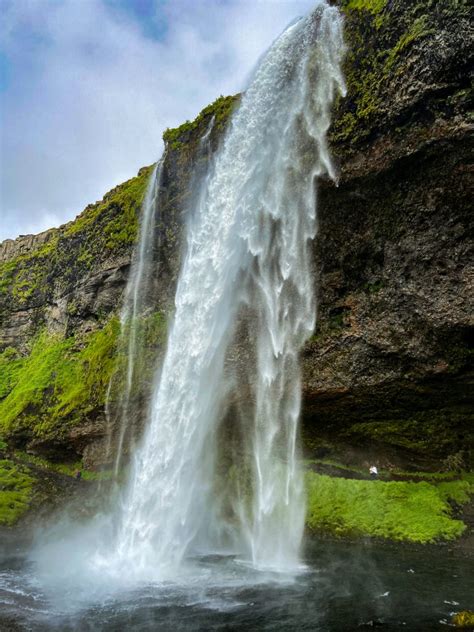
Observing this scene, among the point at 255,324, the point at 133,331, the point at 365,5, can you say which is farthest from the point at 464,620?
the point at 133,331

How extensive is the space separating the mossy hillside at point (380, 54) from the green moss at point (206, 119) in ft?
16.3

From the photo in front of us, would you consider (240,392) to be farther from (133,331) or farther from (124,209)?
(124,209)

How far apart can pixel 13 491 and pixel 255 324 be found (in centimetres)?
1032

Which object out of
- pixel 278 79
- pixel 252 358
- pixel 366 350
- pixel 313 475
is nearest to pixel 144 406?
pixel 252 358

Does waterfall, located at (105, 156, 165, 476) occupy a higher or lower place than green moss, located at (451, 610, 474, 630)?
higher

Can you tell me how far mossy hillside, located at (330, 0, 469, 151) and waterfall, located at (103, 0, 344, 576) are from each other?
54cm

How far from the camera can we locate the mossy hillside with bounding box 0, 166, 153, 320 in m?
22.1

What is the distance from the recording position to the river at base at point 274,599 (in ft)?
24.2

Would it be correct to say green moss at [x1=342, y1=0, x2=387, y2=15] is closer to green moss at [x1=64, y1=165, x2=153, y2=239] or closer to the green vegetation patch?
green moss at [x1=64, y1=165, x2=153, y2=239]

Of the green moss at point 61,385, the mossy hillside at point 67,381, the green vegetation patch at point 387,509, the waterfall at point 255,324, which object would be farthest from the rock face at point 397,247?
the green moss at point 61,385

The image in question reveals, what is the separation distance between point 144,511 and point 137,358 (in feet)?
22.2

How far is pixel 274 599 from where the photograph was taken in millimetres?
8461

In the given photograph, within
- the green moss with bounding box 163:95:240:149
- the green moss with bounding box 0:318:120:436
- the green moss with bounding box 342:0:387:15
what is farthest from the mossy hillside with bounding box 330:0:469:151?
the green moss with bounding box 0:318:120:436

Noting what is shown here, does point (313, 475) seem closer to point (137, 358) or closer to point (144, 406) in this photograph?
point (144, 406)
